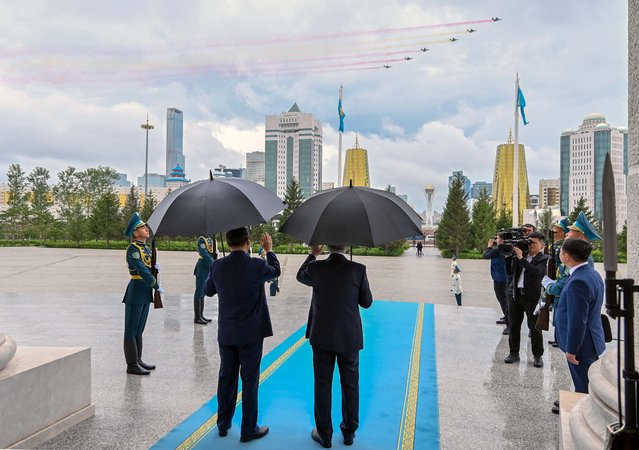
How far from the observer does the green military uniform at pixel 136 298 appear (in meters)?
5.36

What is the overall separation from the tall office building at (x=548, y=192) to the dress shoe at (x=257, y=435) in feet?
474

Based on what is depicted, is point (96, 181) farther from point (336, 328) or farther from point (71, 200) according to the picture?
point (336, 328)

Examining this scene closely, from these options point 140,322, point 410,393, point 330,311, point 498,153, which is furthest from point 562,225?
point 498,153

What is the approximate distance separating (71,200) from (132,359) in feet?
186

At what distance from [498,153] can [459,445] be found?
242ft

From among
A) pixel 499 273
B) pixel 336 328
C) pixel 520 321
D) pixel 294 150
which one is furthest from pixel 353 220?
pixel 294 150

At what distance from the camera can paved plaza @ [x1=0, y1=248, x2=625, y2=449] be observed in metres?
4.00

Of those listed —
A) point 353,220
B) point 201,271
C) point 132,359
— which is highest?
point 353,220

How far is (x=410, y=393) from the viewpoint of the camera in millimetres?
4922

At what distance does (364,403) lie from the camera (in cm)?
463

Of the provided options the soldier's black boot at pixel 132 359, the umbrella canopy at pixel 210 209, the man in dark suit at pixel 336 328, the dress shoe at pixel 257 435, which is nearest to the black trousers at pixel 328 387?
the man in dark suit at pixel 336 328

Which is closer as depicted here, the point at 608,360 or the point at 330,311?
the point at 608,360

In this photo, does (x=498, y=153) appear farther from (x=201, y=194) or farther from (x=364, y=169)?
(x=201, y=194)

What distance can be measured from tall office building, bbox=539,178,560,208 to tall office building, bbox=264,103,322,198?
7133 cm
